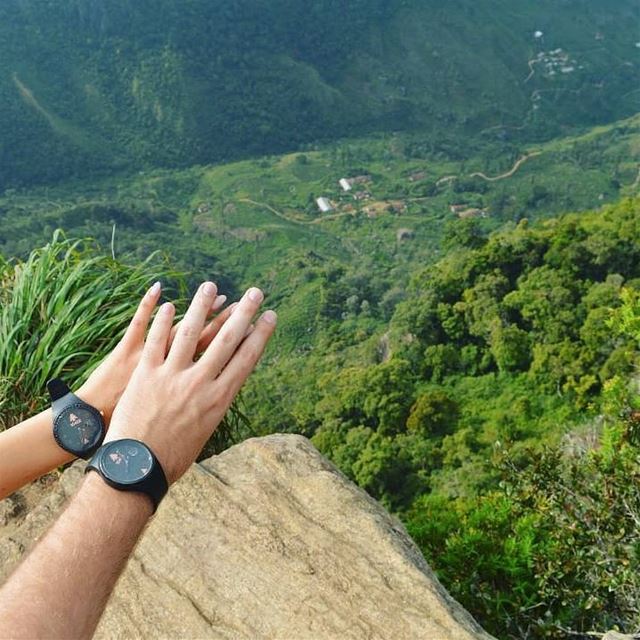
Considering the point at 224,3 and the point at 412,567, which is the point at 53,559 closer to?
A: the point at 412,567

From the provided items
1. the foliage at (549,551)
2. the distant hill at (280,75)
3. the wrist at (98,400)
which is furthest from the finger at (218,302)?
the distant hill at (280,75)

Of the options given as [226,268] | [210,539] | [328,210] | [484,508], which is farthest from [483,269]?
[328,210]

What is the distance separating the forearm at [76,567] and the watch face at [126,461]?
0.09 feet

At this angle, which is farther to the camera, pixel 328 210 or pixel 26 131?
pixel 26 131

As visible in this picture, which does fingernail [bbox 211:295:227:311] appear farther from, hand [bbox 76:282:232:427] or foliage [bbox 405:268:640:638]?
foliage [bbox 405:268:640:638]

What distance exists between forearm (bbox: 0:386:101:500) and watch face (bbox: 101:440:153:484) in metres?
0.50

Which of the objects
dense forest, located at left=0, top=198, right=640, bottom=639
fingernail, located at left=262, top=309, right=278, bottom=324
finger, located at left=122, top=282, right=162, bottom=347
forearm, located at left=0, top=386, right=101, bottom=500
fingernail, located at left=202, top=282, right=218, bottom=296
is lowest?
dense forest, located at left=0, top=198, right=640, bottom=639

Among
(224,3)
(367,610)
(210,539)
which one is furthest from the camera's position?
(224,3)

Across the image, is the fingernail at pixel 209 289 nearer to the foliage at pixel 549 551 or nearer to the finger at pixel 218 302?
the finger at pixel 218 302

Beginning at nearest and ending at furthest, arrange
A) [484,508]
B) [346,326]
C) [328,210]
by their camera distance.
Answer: [484,508] → [346,326] → [328,210]

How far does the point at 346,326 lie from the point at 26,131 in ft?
178

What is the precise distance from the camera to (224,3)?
9962cm

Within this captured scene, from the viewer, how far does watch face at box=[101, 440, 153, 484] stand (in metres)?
1.24

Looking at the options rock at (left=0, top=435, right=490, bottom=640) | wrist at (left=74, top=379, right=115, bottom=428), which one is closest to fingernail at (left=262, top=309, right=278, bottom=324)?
wrist at (left=74, top=379, right=115, bottom=428)
